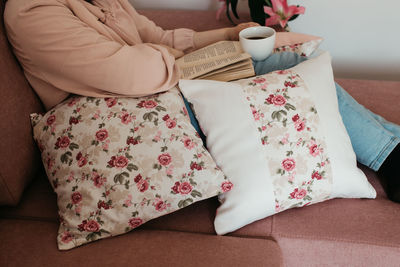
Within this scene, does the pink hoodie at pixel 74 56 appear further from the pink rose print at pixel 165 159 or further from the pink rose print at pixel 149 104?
the pink rose print at pixel 165 159

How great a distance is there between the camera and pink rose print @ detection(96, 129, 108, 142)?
86cm

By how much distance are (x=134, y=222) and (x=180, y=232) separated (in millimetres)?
116

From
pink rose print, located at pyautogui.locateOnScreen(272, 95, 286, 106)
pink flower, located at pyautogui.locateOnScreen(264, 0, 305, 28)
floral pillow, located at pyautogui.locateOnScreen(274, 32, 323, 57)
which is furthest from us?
pink flower, located at pyautogui.locateOnScreen(264, 0, 305, 28)

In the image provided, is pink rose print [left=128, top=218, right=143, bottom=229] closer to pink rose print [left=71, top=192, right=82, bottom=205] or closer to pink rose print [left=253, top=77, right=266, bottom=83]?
pink rose print [left=71, top=192, right=82, bottom=205]

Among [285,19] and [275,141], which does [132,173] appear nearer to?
[275,141]

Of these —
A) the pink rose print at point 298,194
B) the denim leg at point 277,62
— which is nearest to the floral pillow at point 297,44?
the denim leg at point 277,62

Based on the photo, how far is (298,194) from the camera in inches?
34.4

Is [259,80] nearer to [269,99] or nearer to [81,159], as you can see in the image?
[269,99]

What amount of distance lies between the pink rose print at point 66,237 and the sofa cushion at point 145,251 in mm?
24

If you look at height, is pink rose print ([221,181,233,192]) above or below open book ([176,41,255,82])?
below

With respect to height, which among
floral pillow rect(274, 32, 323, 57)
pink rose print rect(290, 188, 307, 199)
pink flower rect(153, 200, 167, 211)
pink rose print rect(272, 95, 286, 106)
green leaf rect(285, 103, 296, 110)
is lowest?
pink flower rect(153, 200, 167, 211)

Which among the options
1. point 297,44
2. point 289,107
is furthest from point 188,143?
point 297,44

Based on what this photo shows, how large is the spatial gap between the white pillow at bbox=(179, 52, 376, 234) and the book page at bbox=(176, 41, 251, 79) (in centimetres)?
11

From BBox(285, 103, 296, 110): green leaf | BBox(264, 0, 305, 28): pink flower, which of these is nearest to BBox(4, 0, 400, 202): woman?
BBox(285, 103, 296, 110): green leaf
